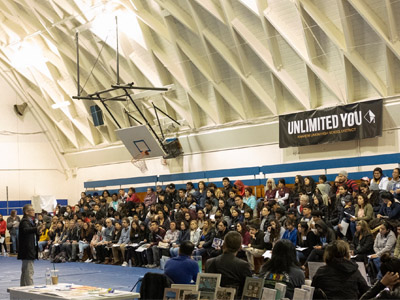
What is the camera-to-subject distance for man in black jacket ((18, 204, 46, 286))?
32.7 ft

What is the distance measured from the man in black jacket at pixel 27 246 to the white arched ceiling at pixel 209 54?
830 cm

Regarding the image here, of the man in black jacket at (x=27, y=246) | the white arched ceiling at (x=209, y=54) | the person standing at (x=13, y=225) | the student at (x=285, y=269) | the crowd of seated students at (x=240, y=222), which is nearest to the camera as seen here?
the student at (x=285, y=269)

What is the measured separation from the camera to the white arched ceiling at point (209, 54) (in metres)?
14.3

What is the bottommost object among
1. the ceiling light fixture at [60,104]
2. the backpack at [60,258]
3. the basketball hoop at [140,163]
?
the backpack at [60,258]

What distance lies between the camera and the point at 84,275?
14078mm

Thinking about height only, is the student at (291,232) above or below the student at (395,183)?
below

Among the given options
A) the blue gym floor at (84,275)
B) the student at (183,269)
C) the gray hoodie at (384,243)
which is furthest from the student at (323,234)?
the student at (183,269)

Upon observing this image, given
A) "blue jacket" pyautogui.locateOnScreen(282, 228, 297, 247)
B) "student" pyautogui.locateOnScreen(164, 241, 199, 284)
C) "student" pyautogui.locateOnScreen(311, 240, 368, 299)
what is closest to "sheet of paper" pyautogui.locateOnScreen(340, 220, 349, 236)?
"blue jacket" pyautogui.locateOnScreen(282, 228, 297, 247)

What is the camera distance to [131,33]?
19.2 m

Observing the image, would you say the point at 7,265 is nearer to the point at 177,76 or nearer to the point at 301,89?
the point at 177,76

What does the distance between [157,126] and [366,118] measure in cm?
830

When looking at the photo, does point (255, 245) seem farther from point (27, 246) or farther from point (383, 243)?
point (27, 246)

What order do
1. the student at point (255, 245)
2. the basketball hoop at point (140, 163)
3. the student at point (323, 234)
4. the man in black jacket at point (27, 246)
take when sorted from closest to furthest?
1. the man in black jacket at point (27, 246)
2. the student at point (323, 234)
3. the student at point (255, 245)
4. the basketball hoop at point (140, 163)

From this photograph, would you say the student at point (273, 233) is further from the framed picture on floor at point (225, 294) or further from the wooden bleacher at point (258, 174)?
the framed picture on floor at point (225, 294)
